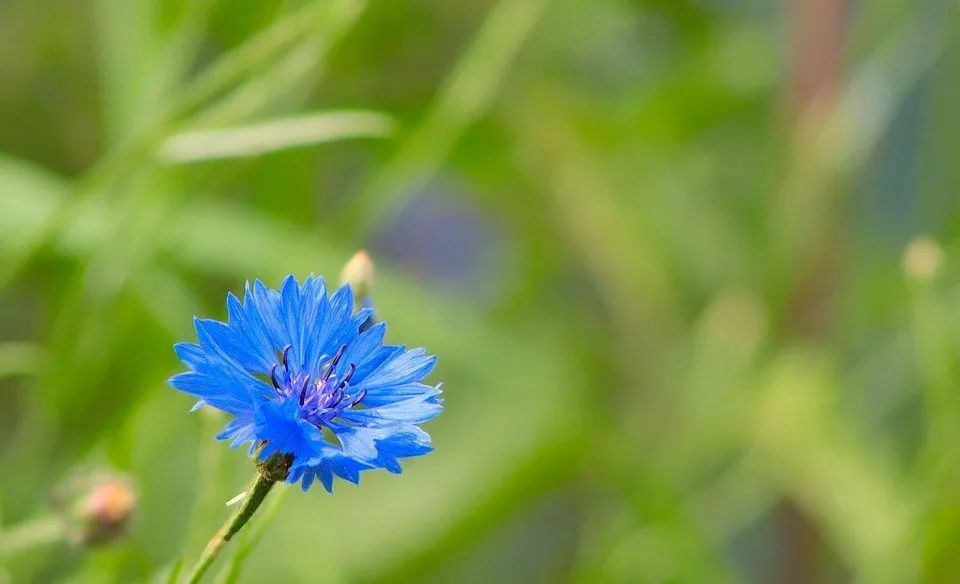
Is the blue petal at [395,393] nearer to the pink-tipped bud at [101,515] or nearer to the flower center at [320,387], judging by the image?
the flower center at [320,387]

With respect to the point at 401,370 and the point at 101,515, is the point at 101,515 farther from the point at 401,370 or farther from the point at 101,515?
the point at 401,370

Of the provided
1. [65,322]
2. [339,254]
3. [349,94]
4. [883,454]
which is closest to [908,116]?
[883,454]

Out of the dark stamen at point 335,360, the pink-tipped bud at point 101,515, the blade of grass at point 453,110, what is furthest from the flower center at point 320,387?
the blade of grass at point 453,110

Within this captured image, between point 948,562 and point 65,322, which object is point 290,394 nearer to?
point 65,322

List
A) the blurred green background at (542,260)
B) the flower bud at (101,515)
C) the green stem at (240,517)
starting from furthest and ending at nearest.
→ the blurred green background at (542,260), the flower bud at (101,515), the green stem at (240,517)

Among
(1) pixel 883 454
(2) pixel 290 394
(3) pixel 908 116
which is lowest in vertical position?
(2) pixel 290 394

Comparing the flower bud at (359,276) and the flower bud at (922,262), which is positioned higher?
the flower bud at (922,262)

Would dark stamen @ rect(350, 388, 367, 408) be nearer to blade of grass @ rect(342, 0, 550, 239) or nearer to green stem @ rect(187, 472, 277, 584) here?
green stem @ rect(187, 472, 277, 584)
